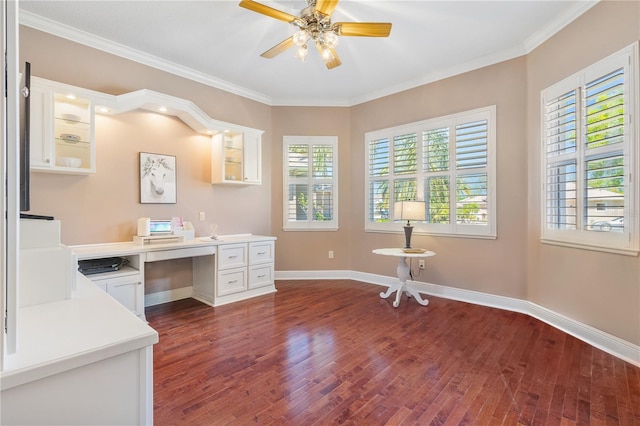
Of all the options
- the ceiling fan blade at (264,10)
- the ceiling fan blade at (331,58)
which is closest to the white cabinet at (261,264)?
the ceiling fan blade at (331,58)

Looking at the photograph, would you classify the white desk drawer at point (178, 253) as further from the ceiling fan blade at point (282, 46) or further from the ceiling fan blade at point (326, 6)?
the ceiling fan blade at point (326, 6)

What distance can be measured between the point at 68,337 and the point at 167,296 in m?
2.97

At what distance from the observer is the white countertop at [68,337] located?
844 mm

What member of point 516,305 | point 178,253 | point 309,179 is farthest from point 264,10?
point 516,305

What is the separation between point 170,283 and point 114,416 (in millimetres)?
3036

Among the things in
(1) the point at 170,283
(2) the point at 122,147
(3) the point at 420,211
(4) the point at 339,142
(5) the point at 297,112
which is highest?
(5) the point at 297,112

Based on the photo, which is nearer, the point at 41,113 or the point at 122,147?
the point at 41,113

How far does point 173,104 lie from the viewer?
11.4ft

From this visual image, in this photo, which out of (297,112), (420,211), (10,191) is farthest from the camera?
(297,112)

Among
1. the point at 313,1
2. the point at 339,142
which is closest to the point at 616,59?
the point at 313,1

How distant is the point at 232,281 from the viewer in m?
3.76

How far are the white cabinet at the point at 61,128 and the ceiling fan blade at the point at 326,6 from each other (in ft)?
7.58

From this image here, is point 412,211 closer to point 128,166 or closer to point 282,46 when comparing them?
point 282,46

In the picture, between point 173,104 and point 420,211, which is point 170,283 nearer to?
point 173,104
